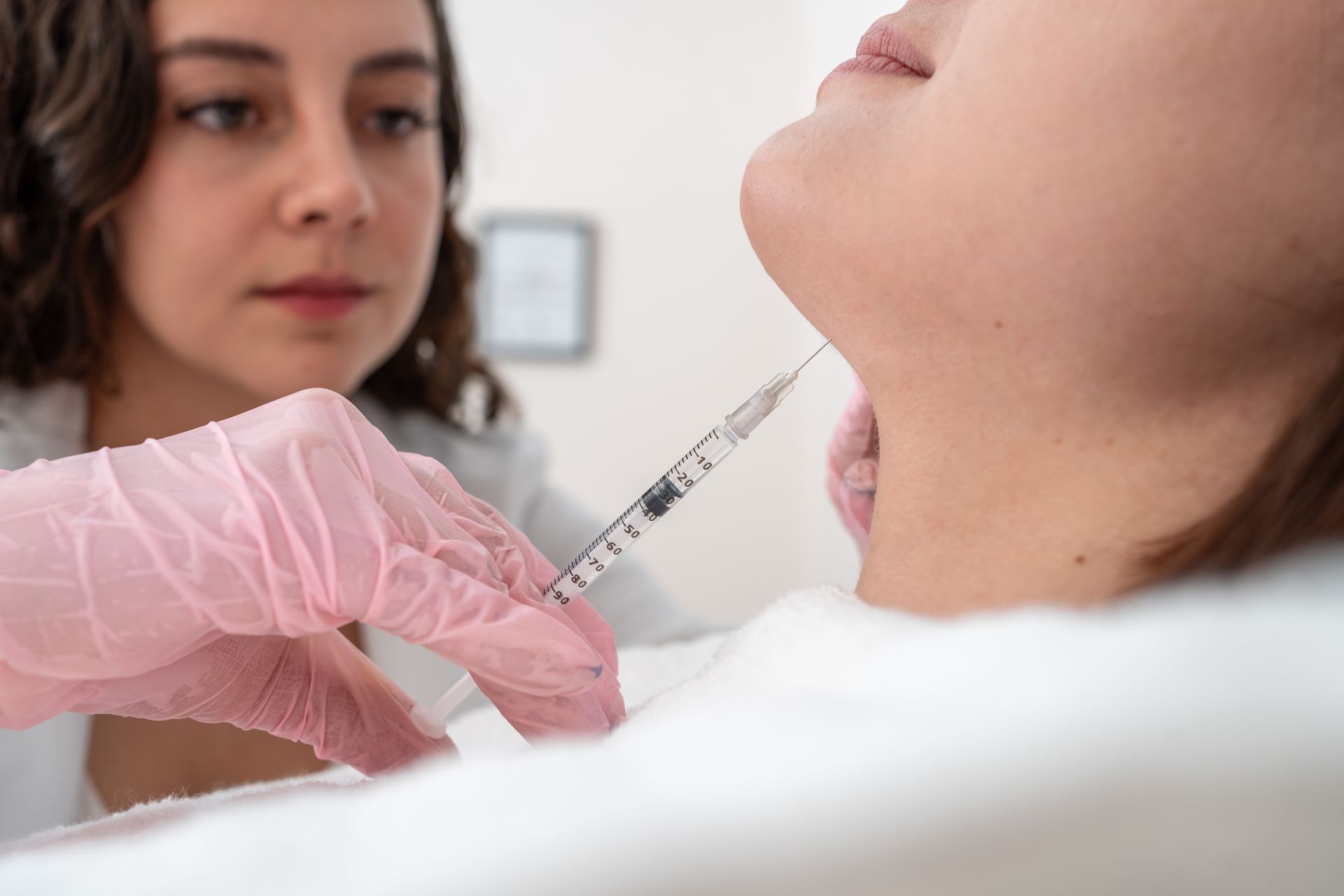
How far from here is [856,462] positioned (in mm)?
921

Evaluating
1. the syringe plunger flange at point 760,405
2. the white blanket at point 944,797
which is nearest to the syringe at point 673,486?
the syringe plunger flange at point 760,405

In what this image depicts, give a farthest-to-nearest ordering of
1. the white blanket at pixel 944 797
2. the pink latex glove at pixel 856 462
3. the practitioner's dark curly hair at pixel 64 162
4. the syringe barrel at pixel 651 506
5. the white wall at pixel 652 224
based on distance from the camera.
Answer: the white wall at pixel 652 224, the practitioner's dark curly hair at pixel 64 162, the pink latex glove at pixel 856 462, the syringe barrel at pixel 651 506, the white blanket at pixel 944 797

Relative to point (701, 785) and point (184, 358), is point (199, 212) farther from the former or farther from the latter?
point (701, 785)

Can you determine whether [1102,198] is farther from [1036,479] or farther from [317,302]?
[317,302]

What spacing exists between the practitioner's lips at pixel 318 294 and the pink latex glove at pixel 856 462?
27.5 inches

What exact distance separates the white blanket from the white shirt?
0.48 m

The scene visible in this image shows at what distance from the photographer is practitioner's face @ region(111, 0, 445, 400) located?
1.23 m

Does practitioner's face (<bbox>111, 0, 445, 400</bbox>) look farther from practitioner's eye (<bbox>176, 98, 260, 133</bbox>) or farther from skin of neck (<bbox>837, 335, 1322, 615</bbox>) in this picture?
skin of neck (<bbox>837, 335, 1322, 615</bbox>)

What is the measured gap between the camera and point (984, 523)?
0.59 metres

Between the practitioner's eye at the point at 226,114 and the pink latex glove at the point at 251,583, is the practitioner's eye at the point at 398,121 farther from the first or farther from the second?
the pink latex glove at the point at 251,583

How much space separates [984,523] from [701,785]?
0.27 m

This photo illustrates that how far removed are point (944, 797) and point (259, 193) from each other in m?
1.12

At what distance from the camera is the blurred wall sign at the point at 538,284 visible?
3.44 metres

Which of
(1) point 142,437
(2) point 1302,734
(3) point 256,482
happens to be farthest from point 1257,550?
(1) point 142,437
